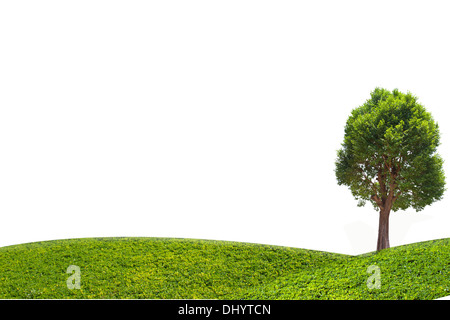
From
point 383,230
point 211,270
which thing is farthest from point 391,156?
point 211,270

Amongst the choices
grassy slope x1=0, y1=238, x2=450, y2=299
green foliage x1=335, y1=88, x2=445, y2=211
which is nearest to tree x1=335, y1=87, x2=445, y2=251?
green foliage x1=335, y1=88, x2=445, y2=211

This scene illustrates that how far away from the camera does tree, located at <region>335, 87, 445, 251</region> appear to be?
16469 mm

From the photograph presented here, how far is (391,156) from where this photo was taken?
16734 mm

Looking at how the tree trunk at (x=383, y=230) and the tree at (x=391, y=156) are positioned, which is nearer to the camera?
the tree at (x=391, y=156)

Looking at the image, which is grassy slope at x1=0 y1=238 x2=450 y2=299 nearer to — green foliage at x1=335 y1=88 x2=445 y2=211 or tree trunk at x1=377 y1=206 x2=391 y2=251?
tree trunk at x1=377 y1=206 x2=391 y2=251

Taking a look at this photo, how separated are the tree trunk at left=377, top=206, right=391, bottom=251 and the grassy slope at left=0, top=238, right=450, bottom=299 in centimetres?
224

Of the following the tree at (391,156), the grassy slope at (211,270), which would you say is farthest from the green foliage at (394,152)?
the grassy slope at (211,270)

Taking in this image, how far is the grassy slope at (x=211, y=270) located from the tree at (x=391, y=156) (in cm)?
282

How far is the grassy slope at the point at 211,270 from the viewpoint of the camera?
439 inches

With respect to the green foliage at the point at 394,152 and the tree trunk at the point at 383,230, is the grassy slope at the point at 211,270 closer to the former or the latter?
the tree trunk at the point at 383,230

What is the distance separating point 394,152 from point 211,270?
33.8 ft
